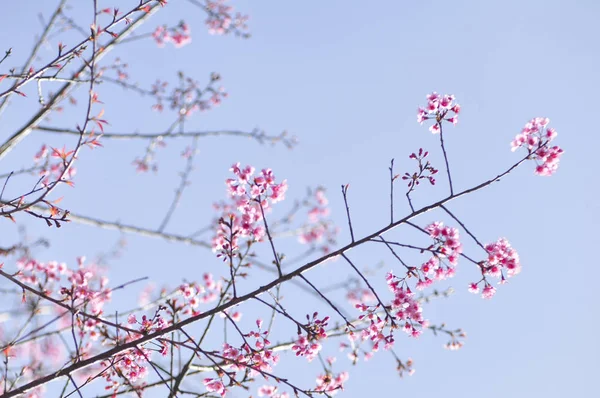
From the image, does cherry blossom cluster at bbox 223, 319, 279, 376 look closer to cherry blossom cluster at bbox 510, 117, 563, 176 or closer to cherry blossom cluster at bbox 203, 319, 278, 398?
cherry blossom cluster at bbox 203, 319, 278, 398

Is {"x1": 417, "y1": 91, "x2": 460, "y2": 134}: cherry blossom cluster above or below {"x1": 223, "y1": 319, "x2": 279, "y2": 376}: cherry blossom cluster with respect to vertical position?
above

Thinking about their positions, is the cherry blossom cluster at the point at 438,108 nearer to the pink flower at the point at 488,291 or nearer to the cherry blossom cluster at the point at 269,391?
the pink flower at the point at 488,291

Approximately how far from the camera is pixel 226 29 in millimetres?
7070

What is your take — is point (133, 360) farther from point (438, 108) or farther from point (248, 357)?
point (438, 108)

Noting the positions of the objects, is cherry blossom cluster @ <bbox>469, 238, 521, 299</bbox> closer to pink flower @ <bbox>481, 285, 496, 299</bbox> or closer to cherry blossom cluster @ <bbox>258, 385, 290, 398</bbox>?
pink flower @ <bbox>481, 285, 496, 299</bbox>

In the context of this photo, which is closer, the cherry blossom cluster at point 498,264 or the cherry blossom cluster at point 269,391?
the cherry blossom cluster at point 498,264

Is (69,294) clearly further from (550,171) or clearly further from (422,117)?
Result: (550,171)

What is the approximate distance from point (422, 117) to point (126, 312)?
10.9 ft

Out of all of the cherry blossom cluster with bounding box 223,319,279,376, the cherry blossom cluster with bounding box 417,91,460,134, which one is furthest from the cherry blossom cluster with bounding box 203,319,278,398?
the cherry blossom cluster with bounding box 417,91,460,134

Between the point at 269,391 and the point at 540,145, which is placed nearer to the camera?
the point at 540,145

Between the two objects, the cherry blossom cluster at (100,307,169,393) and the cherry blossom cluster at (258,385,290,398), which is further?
the cherry blossom cluster at (258,385,290,398)

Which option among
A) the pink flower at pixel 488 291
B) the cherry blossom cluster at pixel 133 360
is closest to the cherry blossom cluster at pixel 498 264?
the pink flower at pixel 488 291

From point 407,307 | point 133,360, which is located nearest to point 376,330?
point 407,307

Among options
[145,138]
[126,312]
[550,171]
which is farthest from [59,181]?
[550,171]
